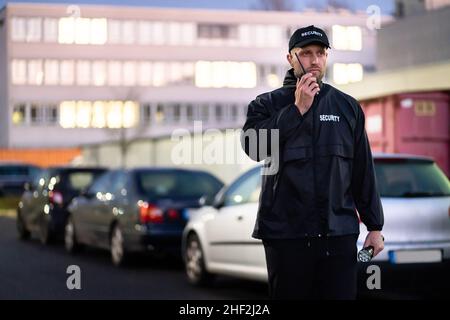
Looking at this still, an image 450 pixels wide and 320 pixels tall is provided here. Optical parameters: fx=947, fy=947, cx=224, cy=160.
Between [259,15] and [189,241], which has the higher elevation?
[259,15]

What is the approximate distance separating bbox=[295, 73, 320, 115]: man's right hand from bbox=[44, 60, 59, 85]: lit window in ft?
233

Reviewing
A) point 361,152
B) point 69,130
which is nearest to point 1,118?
point 69,130

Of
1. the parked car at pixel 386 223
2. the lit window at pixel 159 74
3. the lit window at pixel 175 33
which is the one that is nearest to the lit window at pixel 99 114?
the lit window at pixel 159 74

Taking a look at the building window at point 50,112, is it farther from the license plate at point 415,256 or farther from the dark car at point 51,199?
the license plate at point 415,256

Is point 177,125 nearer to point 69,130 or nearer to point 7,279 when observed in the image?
point 69,130

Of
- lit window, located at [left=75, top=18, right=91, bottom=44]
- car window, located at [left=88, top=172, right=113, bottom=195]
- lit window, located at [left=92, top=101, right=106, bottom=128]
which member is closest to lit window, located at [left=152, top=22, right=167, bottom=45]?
lit window, located at [left=75, top=18, right=91, bottom=44]

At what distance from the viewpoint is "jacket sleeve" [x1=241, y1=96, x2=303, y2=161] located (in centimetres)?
417

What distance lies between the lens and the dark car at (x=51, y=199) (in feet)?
56.5

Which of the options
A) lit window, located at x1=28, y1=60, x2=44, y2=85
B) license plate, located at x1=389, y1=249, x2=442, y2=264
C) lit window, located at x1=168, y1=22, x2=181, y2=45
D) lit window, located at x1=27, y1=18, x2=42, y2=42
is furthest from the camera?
lit window, located at x1=168, y1=22, x2=181, y2=45

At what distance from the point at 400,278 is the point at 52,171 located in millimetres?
10978

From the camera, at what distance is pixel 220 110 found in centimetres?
7700

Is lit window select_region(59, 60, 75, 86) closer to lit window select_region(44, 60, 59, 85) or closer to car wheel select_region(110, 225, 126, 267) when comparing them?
lit window select_region(44, 60, 59, 85)

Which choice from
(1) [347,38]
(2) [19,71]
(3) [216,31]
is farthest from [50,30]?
(1) [347,38]

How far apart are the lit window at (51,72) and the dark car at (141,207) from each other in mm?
59722
